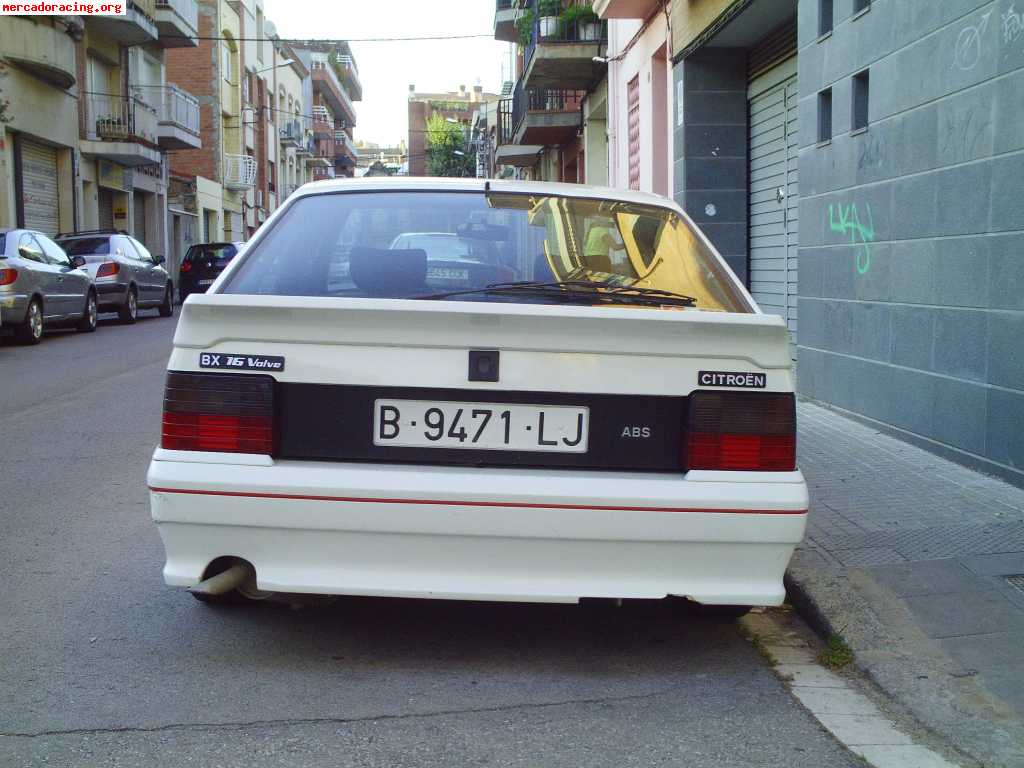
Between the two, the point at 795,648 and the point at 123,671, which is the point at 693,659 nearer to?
the point at 795,648

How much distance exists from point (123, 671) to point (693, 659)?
1810mm

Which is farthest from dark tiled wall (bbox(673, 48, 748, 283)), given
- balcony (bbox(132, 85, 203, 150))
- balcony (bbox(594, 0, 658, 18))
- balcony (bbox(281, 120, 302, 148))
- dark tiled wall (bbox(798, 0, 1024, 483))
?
balcony (bbox(281, 120, 302, 148))

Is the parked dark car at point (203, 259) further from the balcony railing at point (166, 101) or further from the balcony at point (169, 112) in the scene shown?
the balcony at point (169, 112)

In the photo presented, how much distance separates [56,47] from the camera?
88.6ft

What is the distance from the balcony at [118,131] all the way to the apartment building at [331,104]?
39.9 metres

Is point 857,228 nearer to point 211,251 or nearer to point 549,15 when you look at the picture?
point 549,15

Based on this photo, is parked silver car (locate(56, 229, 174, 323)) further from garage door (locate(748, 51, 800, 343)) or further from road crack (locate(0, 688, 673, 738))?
road crack (locate(0, 688, 673, 738))

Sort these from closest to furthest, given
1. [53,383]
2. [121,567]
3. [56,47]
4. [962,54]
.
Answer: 1. [121,567]
2. [962,54]
3. [53,383]
4. [56,47]

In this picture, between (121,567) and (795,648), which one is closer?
(795,648)

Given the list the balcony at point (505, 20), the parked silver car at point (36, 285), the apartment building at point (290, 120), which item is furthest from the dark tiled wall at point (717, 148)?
the apartment building at point (290, 120)

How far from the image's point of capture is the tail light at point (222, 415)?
3471 mm

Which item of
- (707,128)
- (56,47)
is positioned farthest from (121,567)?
(56,47)

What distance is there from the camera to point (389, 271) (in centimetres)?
403
